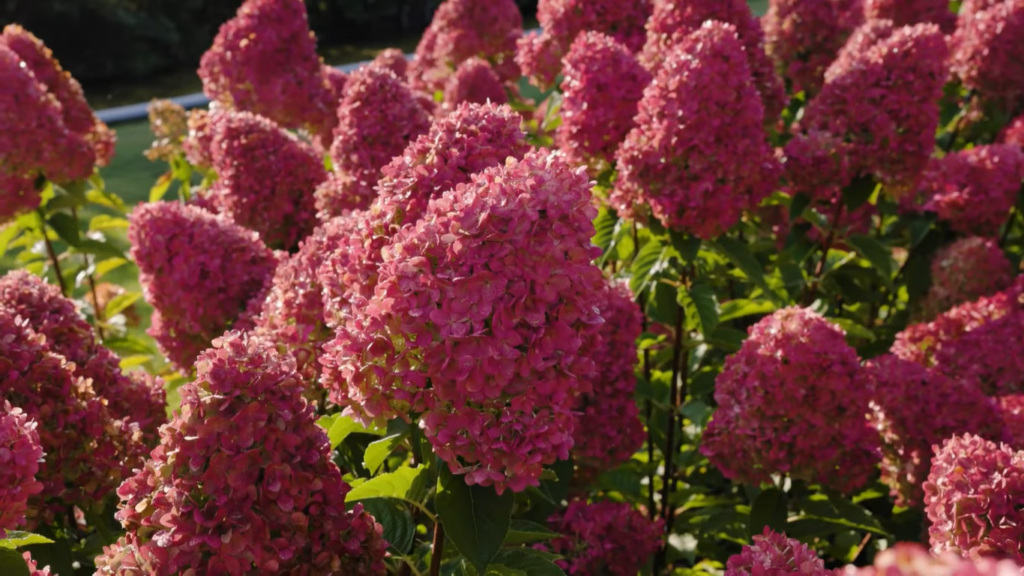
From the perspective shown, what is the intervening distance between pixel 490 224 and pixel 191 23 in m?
15.1

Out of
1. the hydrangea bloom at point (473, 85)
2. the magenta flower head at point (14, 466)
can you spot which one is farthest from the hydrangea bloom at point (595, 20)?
the magenta flower head at point (14, 466)

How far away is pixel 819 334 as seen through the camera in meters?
2.48

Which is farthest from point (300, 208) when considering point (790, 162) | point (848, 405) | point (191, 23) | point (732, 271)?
point (191, 23)

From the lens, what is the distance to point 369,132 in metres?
3.03

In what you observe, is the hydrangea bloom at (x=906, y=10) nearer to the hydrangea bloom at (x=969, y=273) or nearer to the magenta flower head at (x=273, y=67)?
the hydrangea bloom at (x=969, y=273)

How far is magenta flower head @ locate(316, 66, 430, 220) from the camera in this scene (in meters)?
3.02

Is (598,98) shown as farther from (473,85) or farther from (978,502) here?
(978,502)

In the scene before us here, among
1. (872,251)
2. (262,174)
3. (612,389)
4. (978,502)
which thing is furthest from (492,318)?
(872,251)

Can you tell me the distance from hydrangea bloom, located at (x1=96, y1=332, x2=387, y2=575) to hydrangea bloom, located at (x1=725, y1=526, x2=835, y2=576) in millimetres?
679

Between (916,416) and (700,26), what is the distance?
159cm

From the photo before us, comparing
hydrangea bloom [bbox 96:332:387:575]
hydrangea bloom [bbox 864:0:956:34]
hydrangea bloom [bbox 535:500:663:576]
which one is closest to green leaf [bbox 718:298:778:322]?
hydrangea bloom [bbox 535:500:663:576]

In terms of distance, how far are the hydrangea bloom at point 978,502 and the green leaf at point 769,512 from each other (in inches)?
29.9

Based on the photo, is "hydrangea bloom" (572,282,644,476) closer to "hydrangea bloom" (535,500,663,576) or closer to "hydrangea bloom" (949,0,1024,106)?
"hydrangea bloom" (535,500,663,576)

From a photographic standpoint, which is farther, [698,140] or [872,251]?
[872,251]
